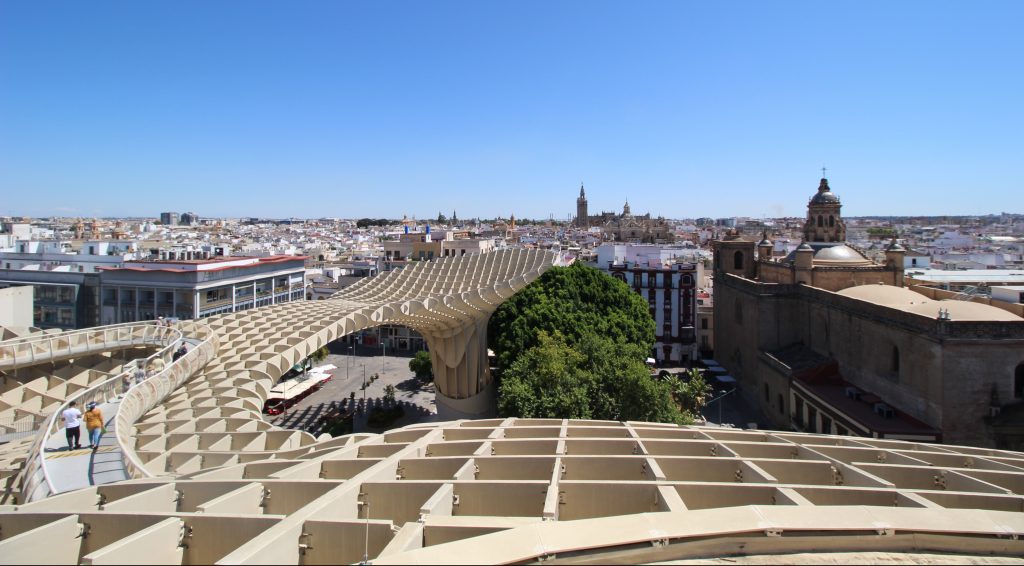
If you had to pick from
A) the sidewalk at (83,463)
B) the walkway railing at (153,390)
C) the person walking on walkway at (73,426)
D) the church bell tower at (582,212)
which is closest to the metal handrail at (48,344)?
the walkway railing at (153,390)

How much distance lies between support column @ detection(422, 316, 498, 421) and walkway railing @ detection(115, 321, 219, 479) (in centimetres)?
1359

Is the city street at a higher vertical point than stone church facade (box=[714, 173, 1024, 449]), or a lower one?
lower

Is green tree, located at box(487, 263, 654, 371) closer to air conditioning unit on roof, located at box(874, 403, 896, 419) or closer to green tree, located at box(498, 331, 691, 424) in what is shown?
green tree, located at box(498, 331, 691, 424)

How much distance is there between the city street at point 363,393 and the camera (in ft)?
108

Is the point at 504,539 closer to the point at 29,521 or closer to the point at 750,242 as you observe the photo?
the point at 29,521

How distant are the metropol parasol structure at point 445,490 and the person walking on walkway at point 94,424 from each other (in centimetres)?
40

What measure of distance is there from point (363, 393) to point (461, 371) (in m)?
9.14

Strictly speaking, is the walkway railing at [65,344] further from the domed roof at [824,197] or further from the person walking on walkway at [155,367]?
the domed roof at [824,197]

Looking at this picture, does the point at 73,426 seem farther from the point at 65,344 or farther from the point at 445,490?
the point at 65,344

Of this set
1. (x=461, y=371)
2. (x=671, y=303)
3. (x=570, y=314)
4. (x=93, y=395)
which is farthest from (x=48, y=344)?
(x=671, y=303)

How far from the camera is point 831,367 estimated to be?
30.1 metres

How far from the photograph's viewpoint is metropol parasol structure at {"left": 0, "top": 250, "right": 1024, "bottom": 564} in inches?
218

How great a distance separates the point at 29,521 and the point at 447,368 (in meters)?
26.8

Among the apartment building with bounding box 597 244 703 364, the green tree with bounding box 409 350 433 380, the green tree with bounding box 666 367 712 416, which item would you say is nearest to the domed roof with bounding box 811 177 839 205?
the apartment building with bounding box 597 244 703 364
